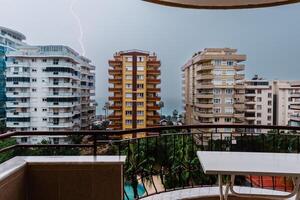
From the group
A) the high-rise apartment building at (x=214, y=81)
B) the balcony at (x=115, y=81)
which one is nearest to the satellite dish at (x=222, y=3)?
the high-rise apartment building at (x=214, y=81)

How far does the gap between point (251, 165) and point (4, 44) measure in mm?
4485

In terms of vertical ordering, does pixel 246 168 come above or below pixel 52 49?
below

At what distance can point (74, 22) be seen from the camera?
17.4ft

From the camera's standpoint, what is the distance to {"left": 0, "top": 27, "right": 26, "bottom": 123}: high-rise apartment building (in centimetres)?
422

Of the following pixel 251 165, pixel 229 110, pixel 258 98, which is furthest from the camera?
pixel 258 98

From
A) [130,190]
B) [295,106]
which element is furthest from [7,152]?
[295,106]

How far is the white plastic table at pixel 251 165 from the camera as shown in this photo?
1.71 metres

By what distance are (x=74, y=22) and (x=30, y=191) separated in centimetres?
384

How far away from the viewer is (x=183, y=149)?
3072mm

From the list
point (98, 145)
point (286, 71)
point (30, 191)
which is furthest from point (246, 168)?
point (286, 71)

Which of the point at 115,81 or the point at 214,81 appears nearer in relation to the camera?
the point at 115,81

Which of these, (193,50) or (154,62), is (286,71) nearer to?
(193,50)

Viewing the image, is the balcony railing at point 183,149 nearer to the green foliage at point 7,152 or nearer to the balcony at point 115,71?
the green foliage at point 7,152

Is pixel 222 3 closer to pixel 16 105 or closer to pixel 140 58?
pixel 140 58
